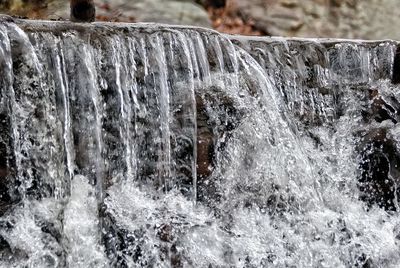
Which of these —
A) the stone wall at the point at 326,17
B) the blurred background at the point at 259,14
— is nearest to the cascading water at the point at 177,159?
the blurred background at the point at 259,14

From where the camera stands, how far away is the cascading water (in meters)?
3.41

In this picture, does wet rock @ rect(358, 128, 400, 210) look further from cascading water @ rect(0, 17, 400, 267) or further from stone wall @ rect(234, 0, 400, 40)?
stone wall @ rect(234, 0, 400, 40)

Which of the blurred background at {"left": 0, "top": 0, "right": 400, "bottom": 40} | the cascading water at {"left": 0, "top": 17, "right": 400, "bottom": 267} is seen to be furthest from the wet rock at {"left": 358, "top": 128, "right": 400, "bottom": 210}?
the blurred background at {"left": 0, "top": 0, "right": 400, "bottom": 40}

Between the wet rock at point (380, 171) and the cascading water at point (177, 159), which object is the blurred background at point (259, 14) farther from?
the wet rock at point (380, 171)

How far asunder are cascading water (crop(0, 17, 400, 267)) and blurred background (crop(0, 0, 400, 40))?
1176 millimetres

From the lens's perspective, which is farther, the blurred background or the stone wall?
the stone wall

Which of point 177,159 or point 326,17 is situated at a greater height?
point 326,17

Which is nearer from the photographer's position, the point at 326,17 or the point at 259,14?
the point at 259,14

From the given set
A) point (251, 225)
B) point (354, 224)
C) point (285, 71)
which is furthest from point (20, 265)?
point (285, 71)

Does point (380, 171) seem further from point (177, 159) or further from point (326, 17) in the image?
point (326, 17)

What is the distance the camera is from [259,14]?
6191 millimetres

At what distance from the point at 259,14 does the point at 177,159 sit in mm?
2688

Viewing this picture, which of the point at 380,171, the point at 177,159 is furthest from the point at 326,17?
the point at 177,159

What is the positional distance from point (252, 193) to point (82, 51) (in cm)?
125
